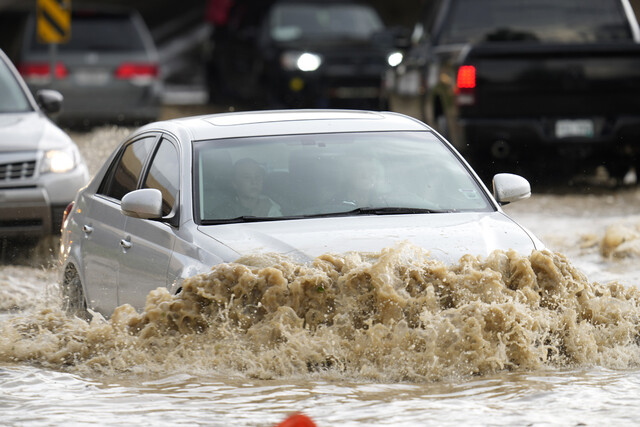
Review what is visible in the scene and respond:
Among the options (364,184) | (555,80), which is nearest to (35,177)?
(364,184)

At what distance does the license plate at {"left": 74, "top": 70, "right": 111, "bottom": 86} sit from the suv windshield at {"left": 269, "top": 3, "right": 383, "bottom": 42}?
246 centimetres

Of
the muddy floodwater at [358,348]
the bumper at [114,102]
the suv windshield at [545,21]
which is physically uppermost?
the bumper at [114,102]

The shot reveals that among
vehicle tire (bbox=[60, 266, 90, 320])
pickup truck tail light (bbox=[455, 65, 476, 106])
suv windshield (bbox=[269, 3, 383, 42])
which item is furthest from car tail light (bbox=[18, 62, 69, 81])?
vehicle tire (bbox=[60, 266, 90, 320])

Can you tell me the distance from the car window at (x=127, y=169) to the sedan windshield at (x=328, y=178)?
66cm

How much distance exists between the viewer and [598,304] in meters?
6.79

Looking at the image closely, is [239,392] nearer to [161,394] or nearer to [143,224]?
[161,394]

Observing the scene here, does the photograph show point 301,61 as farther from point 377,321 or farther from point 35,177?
point 377,321

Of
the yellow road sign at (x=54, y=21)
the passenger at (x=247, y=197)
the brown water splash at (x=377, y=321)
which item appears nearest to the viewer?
Answer: the brown water splash at (x=377, y=321)

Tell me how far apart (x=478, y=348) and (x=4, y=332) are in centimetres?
259

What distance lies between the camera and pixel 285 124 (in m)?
7.95

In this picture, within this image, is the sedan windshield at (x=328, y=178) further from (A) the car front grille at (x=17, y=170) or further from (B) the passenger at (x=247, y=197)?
(A) the car front grille at (x=17, y=170)

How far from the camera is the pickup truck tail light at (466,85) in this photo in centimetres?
1486

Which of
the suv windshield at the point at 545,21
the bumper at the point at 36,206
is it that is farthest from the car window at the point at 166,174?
the suv windshield at the point at 545,21

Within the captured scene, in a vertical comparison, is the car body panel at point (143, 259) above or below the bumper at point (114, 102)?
below
